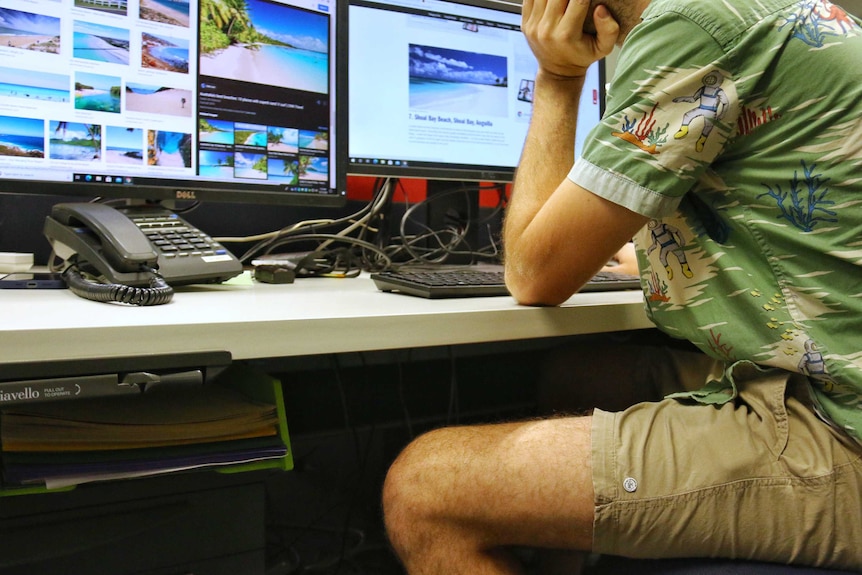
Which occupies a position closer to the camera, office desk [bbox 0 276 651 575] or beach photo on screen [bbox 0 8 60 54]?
office desk [bbox 0 276 651 575]

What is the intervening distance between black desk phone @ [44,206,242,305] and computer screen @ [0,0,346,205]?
0.24 ft

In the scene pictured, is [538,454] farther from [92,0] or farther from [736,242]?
[92,0]

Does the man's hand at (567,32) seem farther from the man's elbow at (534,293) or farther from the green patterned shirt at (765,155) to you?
the man's elbow at (534,293)

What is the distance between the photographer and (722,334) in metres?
0.71

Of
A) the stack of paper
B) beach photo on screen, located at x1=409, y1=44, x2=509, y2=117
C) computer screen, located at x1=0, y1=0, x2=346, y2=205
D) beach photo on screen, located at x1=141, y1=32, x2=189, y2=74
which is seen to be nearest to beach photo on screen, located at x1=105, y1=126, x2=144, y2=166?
computer screen, located at x1=0, y1=0, x2=346, y2=205

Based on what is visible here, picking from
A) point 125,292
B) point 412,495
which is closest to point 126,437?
point 125,292

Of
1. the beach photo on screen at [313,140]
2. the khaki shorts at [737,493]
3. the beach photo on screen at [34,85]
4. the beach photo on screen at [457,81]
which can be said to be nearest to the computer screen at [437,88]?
the beach photo on screen at [457,81]

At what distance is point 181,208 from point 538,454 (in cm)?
90

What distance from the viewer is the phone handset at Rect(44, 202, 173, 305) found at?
67cm

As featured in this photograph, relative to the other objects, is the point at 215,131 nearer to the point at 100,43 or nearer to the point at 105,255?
the point at 100,43

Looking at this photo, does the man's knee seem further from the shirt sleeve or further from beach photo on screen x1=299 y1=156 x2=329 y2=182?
beach photo on screen x1=299 y1=156 x2=329 y2=182

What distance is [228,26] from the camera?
1.01 m

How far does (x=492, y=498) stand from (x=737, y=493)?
9.6 inches

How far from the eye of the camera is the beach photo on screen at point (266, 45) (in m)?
0.99
